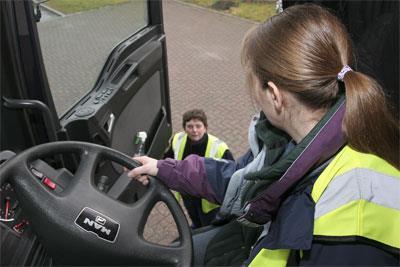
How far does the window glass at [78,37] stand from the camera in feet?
6.86

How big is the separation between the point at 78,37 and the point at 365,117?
1682 mm

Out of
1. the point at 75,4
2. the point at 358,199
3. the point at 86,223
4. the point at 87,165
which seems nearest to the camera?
the point at 358,199

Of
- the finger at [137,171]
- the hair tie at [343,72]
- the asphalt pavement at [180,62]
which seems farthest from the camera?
the asphalt pavement at [180,62]

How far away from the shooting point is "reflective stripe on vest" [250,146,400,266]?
1142 mm

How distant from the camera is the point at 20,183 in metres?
1.50

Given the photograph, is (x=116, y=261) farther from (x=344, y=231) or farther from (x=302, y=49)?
(x=302, y=49)

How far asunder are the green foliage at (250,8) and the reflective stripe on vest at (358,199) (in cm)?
801

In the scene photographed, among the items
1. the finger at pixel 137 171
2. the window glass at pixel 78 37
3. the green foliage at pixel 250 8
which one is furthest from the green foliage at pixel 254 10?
the finger at pixel 137 171

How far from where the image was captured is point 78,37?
2.42 metres

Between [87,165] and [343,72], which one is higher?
[343,72]

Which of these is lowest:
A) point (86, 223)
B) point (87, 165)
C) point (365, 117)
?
point (86, 223)

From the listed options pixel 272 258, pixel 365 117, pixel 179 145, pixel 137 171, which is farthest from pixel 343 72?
pixel 179 145

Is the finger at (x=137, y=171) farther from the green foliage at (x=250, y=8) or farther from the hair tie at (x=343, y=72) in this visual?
the green foliage at (x=250, y=8)

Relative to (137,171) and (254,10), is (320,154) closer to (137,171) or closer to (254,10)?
(137,171)
